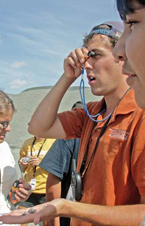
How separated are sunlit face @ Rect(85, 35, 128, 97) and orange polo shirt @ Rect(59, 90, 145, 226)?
220 mm

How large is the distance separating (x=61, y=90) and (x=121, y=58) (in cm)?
96

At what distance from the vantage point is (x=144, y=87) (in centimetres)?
95

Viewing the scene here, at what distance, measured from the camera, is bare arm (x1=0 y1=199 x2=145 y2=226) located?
1339mm

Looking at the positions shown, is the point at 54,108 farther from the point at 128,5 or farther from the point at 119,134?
the point at 128,5

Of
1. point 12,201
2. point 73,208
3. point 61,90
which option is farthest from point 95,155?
point 12,201

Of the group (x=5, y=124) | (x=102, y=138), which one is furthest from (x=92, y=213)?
(x=5, y=124)

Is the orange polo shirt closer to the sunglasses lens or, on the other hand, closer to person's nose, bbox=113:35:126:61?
person's nose, bbox=113:35:126:61

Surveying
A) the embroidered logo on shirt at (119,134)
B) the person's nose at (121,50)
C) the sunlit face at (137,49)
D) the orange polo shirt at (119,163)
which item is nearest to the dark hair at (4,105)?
the orange polo shirt at (119,163)

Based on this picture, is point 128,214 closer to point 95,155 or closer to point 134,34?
point 95,155

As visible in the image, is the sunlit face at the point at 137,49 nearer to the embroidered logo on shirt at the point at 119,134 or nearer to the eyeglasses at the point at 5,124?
the embroidered logo on shirt at the point at 119,134

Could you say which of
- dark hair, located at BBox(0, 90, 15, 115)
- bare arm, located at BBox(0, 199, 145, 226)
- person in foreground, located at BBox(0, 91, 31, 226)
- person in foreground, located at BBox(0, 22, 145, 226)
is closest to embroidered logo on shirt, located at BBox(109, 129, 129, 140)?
person in foreground, located at BBox(0, 22, 145, 226)

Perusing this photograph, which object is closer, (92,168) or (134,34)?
(134,34)

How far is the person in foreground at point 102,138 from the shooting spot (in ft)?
4.51

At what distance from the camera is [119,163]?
4.83ft
